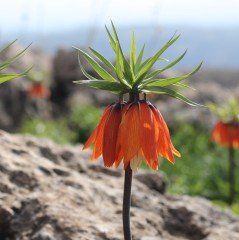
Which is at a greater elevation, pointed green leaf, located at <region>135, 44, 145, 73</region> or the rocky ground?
pointed green leaf, located at <region>135, 44, 145, 73</region>

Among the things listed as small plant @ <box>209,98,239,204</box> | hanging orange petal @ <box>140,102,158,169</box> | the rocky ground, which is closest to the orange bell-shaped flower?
small plant @ <box>209,98,239,204</box>

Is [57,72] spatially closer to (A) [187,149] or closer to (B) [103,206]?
(A) [187,149]

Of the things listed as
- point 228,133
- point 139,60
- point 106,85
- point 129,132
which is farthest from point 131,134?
point 228,133

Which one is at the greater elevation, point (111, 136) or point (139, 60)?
point (139, 60)

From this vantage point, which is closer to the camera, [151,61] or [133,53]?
[151,61]

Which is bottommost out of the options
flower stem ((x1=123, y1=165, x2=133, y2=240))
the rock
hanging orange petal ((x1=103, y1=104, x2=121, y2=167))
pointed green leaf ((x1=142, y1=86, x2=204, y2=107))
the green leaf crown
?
the rock

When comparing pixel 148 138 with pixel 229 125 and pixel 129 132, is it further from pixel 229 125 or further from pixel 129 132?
pixel 229 125

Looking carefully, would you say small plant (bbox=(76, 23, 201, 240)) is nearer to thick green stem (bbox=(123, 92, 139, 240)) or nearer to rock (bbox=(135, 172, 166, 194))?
thick green stem (bbox=(123, 92, 139, 240))
